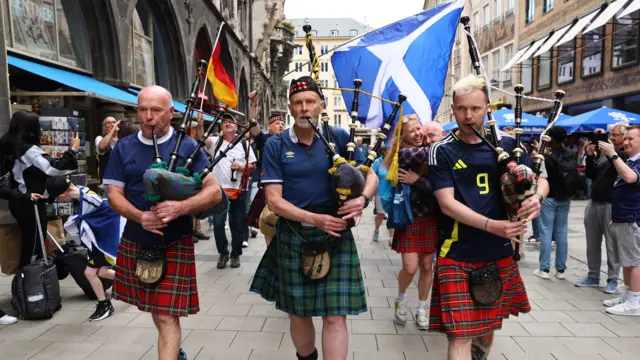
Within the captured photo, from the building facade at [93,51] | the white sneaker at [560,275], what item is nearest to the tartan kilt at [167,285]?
the building facade at [93,51]

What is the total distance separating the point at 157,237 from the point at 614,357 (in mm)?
3451

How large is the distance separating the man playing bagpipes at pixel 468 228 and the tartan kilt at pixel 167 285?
150cm

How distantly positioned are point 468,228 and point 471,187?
229 millimetres

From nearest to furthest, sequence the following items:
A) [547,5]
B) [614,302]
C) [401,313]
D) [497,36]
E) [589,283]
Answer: [401,313] → [614,302] → [589,283] → [547,5] → [497,36]

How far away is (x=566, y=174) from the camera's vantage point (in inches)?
219

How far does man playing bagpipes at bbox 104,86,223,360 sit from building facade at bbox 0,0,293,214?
2.92 feet

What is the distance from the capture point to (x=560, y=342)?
3.78 m

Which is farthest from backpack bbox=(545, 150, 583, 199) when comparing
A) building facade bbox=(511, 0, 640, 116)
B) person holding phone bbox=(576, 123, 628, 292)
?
building facade bbox=(511, 0, 640, 116)

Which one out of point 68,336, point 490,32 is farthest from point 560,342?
point 490,32

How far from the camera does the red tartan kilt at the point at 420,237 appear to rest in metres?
4.06

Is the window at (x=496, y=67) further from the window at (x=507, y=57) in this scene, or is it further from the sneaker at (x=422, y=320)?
the sneaker at (x=422, y=320)

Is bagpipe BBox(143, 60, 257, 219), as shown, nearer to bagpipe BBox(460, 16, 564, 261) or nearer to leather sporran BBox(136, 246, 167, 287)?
leather sporran BBox(136, 246, 167, 287)

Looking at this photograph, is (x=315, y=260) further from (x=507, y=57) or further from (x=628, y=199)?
(x=507, y=57)

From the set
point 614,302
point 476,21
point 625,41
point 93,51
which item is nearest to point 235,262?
point 614,302
